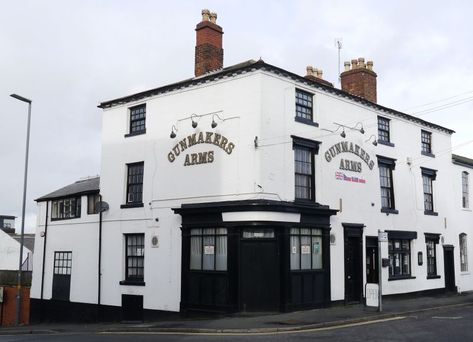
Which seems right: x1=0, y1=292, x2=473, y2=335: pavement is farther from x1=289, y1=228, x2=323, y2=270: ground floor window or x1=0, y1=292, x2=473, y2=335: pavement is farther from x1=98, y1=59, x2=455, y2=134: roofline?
x1=98, y1=59, x2=455, y2=134: roofline

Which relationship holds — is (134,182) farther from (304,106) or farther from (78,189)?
(304,106)

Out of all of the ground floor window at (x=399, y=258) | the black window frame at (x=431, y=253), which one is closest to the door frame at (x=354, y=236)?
the ground floor window at (x=399, y=258)

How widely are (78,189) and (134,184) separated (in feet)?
16.9

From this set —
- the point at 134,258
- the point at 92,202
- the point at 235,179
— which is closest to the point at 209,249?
the point at 235,179

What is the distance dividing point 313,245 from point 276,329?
18.1 ft

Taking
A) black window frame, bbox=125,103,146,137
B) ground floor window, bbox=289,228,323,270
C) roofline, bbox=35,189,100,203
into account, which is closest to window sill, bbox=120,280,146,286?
roofline, bbox=35,189,100,203

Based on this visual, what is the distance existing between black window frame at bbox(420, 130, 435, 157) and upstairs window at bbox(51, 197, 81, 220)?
16970 mm

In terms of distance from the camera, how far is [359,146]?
2225 centimetres

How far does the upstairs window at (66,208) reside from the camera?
83.1 feet

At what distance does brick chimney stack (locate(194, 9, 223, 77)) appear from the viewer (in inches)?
864

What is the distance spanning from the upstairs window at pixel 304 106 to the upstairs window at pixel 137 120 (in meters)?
6.74

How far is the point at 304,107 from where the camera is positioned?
20.1 m

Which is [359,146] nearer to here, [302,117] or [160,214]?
[302,117]

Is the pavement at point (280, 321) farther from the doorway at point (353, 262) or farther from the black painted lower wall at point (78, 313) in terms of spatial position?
the black painted lower wall at point (78, 313)
